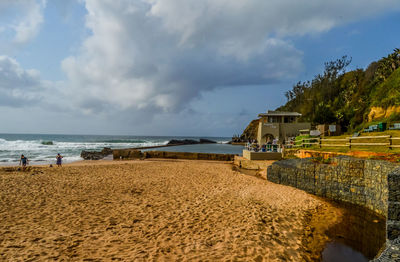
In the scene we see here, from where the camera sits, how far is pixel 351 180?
9.77 metres

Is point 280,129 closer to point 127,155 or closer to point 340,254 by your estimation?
point 127,155

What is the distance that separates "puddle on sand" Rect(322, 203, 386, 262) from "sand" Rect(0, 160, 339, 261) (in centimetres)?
35

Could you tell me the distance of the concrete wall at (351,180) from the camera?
17.9 feet

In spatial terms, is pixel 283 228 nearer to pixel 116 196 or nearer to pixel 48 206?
pixel 116 196

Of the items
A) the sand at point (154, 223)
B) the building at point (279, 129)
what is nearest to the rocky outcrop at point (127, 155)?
the building at point (279, 129)

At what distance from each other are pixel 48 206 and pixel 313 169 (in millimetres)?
12452

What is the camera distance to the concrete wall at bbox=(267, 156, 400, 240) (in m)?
5.46

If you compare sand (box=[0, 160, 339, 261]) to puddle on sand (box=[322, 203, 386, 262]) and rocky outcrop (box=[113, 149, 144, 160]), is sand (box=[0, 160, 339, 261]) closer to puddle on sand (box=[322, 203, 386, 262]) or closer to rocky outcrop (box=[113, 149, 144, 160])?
puddle on sand (box=[322, 203, 386, 262])

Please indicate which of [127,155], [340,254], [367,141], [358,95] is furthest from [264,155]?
[358,95]

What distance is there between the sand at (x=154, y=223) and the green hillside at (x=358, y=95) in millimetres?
23495

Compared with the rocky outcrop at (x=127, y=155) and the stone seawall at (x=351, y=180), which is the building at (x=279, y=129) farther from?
the rocky outcrop at (x=127, y=155)

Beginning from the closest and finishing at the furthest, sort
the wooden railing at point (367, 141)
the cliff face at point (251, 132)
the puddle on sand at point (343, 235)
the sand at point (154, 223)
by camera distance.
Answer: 1. the sand at point (154, 223)
2. the puddle on sand at point (343, 235)
3. the wooden railing at point (367, 141)
4. the cliff face at point (251, 132)

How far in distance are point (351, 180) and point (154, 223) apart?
9200 mm

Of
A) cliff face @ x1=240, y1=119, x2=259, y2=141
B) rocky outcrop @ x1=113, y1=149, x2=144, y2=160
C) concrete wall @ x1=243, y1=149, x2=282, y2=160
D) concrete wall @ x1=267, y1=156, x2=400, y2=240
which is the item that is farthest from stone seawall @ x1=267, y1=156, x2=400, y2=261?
cliff face @ x1=240, y1=119, x2=259, y2=141
